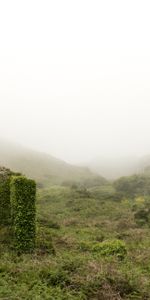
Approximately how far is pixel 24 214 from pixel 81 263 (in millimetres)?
5155

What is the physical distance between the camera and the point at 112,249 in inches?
1019

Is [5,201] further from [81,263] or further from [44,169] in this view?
[44,169]

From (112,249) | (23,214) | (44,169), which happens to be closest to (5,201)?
(23,214)

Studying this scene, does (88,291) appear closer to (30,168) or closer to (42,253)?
(42,253)

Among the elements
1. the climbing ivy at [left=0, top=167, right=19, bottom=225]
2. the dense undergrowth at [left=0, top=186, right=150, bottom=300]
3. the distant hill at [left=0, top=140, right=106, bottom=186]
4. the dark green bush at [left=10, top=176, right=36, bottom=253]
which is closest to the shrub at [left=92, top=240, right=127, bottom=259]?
the dense undergrowth at [left=0, top=186, right=150, bottom=300]

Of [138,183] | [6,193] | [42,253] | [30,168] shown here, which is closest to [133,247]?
[42,253]

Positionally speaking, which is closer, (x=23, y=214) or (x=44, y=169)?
(x=23, y=214)

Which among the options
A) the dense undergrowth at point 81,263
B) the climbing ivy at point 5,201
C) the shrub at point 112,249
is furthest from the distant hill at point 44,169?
the shrub at point 112,249

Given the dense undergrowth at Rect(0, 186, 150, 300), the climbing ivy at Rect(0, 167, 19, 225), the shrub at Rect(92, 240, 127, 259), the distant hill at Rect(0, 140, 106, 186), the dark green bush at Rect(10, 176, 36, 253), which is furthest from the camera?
the distant hill at Rect(0, 140, 106, 186)

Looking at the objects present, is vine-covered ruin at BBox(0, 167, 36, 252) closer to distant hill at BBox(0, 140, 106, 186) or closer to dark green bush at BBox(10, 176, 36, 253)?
dark green bush at BBox(10, 176, 36, 253)

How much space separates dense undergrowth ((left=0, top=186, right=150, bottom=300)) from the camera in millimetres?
17734

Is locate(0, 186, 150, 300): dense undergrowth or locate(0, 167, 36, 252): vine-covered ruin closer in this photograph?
locate(0, 186, 150, 300): dense undergrowth

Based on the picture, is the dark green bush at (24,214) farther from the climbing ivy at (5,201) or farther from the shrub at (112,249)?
the shrub at (112,249)

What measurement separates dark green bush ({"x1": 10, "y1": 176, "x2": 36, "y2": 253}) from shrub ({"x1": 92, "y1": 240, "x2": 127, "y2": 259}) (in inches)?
167
